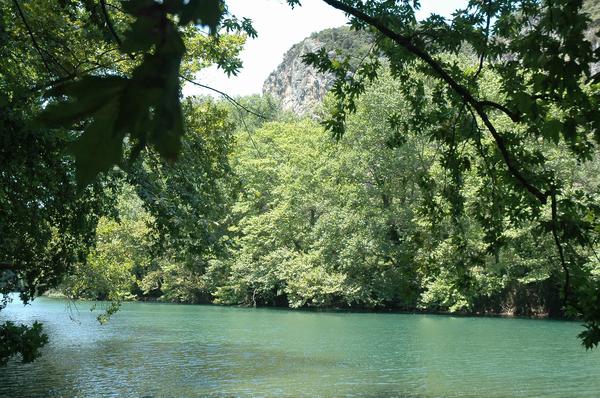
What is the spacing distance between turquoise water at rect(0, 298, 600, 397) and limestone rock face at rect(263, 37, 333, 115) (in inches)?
3525

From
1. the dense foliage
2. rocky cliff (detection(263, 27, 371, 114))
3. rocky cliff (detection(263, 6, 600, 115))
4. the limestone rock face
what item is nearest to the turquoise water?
the dense foliage

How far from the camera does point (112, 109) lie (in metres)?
0.57

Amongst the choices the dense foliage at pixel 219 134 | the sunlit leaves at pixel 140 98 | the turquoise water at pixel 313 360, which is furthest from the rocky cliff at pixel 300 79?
the sunlit leaves at pixel 140 98

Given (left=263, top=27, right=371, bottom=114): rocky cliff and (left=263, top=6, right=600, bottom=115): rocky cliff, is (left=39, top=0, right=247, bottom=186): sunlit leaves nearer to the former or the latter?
(left=263, top=6, right=600, bottom=115): rocky cliff

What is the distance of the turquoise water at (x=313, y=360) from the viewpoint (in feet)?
47.0

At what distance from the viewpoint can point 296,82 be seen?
129 m

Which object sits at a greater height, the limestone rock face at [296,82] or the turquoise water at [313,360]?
the limestone rock face at [296,82]

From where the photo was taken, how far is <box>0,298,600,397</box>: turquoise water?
47.0ft

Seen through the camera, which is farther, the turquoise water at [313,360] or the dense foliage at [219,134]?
the turquoise water at [313,360]

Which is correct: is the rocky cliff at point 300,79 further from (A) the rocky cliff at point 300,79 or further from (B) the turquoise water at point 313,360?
(B) the turquoise water at point 313,360

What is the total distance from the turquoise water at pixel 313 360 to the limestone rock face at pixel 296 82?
8952cm

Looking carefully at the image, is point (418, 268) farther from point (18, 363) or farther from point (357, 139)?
point (357, 139)

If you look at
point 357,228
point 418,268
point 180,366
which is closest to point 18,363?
point 180,366

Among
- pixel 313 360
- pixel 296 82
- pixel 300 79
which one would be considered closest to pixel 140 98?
pixel 313 360
